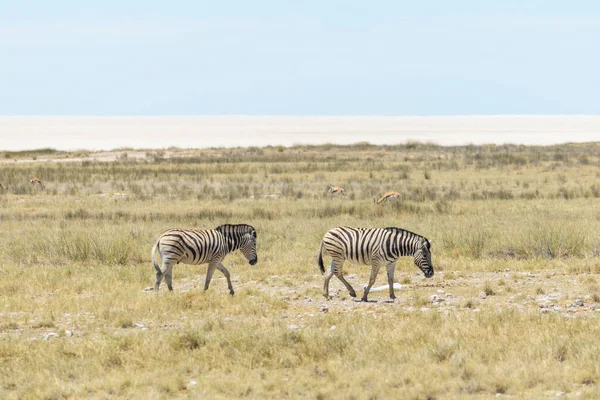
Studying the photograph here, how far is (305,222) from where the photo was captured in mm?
23719

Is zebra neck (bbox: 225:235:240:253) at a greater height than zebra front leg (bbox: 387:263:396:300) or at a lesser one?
greater

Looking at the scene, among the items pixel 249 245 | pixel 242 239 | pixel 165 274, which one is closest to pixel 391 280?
pixel 249 245

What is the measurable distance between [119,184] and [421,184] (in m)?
13.6

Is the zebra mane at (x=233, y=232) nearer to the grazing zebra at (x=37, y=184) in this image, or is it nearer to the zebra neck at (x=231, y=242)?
the zebra neck at (x=231, y=242)

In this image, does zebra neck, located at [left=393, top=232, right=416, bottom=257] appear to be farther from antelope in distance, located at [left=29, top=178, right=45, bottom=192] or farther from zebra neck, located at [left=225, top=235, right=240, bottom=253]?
antelope in distance, located at [left=29, top=178, right=45, bottom=192]

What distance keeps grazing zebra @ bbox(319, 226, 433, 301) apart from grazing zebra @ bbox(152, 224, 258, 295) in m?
1.57

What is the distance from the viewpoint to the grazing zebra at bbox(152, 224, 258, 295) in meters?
13.4

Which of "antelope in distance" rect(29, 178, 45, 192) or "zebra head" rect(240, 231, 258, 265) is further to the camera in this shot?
"antelope in distance" rect(29, 178, 45, 192)

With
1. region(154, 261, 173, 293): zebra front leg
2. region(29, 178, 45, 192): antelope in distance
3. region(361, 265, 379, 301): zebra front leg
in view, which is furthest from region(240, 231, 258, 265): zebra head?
region(29, 178, 45, 192): antelope in distance

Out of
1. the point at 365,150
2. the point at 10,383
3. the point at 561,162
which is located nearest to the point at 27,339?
the point at 10,383

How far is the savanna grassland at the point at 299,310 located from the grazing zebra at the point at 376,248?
52 cm

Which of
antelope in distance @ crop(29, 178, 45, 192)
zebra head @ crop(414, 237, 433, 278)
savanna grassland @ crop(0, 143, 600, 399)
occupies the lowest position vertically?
savanna grassland @ crop(0, 143, 600, 399)

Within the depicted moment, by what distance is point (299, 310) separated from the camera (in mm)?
12797

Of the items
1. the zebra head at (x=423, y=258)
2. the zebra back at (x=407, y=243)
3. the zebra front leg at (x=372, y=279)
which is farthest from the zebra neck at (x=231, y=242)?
the zebra head at (x=423, y=258)
